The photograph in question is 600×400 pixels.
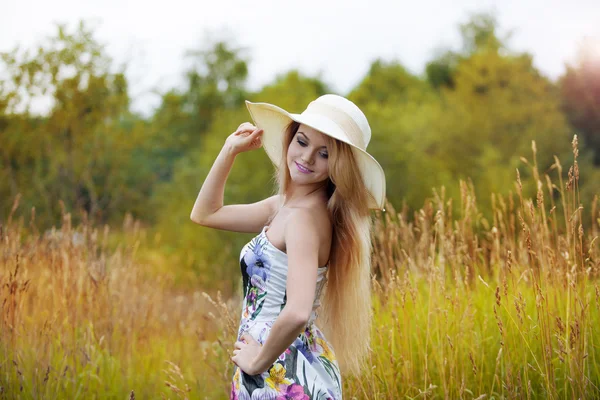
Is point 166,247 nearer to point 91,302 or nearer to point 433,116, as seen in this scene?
point 433,116

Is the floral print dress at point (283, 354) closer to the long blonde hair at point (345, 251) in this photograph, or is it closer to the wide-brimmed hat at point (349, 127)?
the long blonde hair at point (345, 251)

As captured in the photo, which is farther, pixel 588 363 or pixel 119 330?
pixel 119 330

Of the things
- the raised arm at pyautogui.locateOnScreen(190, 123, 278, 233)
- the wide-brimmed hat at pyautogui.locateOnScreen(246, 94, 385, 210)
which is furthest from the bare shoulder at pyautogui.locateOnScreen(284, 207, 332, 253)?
the raised arm at pyautogui.locateOnScreen(190, 123, 278, 233)

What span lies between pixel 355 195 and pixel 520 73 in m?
18.9

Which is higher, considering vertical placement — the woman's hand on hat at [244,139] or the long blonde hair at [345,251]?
the woman's hand on hat at [244,139]

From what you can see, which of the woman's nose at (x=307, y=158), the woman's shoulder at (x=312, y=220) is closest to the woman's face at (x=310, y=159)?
the woman's nose at (x=307, y=158)

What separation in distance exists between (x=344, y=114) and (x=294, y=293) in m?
0.69

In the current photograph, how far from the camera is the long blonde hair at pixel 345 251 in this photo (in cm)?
208

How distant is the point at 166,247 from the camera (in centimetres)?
1438

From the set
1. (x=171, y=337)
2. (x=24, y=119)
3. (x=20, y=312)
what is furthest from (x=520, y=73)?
(x=20, y=312)

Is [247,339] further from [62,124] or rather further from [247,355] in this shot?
[62,124]

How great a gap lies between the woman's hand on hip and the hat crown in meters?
0.79

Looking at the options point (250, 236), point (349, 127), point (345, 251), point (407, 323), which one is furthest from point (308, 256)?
point (250, 236)

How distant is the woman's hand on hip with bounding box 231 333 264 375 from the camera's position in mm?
1906
